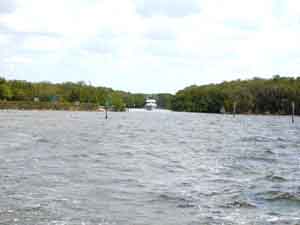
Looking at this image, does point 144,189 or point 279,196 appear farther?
point 144,189

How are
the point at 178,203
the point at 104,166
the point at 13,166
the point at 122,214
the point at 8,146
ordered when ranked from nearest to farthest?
the point at 122,214 → the point at 178,203 → the point at 13,166 → the point at 104,166 → the point at 8,146

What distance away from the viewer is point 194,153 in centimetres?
3133

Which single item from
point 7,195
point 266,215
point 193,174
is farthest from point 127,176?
point 266,215

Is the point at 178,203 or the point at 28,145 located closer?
the point at 178,203

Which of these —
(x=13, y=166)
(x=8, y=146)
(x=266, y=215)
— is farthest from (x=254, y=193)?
(x=8, y=146)

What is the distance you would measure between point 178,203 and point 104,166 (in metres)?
8.71

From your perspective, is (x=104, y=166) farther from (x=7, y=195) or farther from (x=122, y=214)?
(x=122, y=214)

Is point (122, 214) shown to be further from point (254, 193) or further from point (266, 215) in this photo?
point (254, 193)

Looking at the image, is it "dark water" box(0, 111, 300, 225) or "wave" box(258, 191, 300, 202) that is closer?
"dark water" box(0, 111, 300, 225)

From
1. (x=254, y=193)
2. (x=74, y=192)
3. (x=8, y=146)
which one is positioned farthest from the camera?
(x=8, y=146)

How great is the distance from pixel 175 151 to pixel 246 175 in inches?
456

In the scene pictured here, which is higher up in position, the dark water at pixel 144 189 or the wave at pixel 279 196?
the dark water at pixel 144 189

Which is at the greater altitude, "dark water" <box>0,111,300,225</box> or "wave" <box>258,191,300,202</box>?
"dark water" <box>0,111,300,225</box>

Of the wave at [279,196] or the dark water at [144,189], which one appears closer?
the dark water at [144,189]
